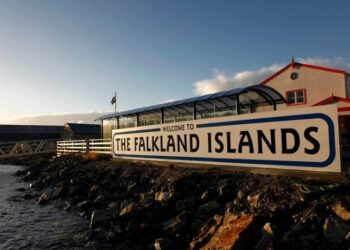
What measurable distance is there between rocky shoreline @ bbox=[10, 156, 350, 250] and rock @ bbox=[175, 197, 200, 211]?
31 mm

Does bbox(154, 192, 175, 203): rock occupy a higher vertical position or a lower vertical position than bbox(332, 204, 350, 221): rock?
lower

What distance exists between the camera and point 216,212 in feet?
29.3

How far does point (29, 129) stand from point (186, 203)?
6900cm

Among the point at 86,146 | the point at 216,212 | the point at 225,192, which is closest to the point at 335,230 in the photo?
the point at 216,212

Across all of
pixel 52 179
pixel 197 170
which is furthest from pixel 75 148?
pixel 197 170

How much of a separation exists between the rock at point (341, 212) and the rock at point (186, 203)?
Result: 14.1ft

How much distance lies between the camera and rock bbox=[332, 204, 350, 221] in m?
6.35

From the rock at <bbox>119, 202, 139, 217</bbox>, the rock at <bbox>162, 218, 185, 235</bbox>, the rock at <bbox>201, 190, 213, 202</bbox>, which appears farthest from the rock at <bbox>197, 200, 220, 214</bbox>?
Result: the rock at <bbox>119, 202, 139, 217</bbox>

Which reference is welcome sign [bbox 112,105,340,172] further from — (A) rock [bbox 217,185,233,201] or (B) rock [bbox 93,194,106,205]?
(B) rock [bbox 93,194,106,205]

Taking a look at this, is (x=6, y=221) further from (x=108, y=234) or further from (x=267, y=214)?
(x=267, y=214)

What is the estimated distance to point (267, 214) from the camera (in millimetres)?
7383

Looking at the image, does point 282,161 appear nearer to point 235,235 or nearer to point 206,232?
point 206,232

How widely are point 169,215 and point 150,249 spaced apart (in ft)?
5.85

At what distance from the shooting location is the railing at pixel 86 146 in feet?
80.8
